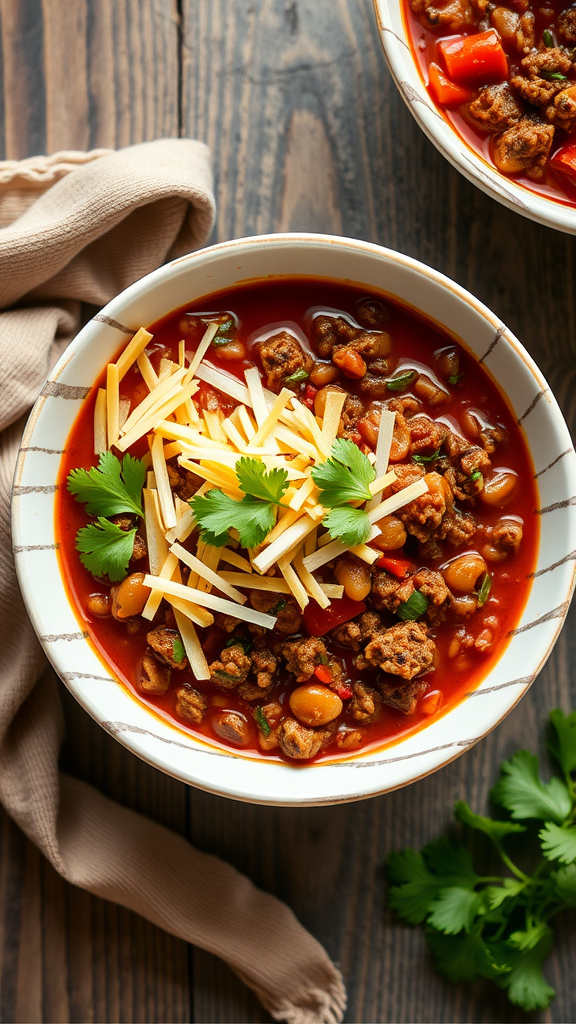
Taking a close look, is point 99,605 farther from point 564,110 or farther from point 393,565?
point 564,110

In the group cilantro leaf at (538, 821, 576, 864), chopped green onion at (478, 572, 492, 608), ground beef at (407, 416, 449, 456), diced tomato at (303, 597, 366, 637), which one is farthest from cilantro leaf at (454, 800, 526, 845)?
ground beef at (407, 416, 449, 456)

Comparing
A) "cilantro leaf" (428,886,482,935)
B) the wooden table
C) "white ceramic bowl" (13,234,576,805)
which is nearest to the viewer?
"white ceramic bowl" (13,234,576,805)

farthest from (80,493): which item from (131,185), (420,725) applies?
(420,725)

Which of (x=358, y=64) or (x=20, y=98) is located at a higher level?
(x=358, y=64)

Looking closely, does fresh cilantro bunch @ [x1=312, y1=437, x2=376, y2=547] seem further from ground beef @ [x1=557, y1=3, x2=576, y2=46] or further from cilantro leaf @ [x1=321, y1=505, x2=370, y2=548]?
ground beef @ [x1=557, y1=3, x2=576, y2=46]

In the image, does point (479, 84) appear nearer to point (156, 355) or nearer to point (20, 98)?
point (156, 355)

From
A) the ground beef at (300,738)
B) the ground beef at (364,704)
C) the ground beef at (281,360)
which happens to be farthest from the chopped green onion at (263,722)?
the ground beef at (281,360)

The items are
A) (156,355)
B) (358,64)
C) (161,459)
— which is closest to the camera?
(161,459)
